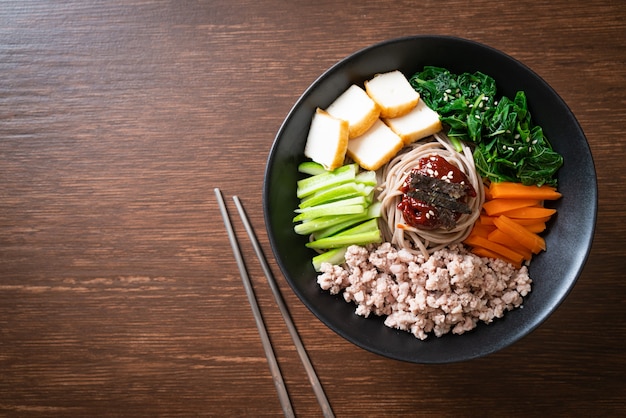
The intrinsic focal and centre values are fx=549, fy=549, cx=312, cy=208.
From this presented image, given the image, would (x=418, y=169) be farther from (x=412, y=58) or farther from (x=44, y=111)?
(x=44, y=111)

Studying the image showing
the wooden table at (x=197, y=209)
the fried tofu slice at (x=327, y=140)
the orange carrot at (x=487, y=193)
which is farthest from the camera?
the wooden table at (x=197, y=209)

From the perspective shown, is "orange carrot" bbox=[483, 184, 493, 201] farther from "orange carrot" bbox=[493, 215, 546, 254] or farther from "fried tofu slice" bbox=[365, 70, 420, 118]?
"fried tofu slice" bbox=[365, 70, 420, 118]

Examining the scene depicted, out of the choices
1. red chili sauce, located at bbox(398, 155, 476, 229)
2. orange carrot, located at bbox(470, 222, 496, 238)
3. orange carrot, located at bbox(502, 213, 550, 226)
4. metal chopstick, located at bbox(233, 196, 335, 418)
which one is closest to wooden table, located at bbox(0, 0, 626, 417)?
metal chopstick, located at bbox(233, 196, 335, 418)

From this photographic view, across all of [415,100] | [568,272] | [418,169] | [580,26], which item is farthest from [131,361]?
[580,26]

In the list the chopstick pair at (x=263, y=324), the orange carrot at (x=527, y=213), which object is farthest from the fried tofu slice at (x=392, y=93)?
the chopstick pair at (x=263, y=324)

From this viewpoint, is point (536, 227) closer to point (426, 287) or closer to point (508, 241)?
point (508, 241)

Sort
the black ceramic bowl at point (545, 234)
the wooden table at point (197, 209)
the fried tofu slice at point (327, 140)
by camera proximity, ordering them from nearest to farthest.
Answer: the black ceramic bowl at point (545, 234) → the fried tofu slice at point (327, 140) → the wooden table at point (197, 209)

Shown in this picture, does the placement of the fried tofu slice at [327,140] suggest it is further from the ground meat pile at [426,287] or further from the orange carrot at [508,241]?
the orange carrot at [508,241]
